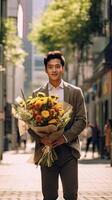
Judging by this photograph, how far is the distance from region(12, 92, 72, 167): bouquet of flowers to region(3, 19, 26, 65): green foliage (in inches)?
1415

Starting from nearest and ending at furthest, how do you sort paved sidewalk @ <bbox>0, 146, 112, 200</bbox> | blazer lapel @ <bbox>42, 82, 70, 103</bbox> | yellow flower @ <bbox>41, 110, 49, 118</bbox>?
yellow flower @ <bbox>41, 110, 49, 118</bbox> → blazer lapel @ <bbox>42, 82, 70, 103</bbox> → paved sidewalk @ <bbox>0, 146, 112, 200</bbox>

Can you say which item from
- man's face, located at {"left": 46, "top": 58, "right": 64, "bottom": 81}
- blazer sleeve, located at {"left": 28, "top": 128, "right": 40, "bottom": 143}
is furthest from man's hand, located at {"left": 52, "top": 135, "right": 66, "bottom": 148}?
man's face, located at {"left": 46, "top": 58, "right": 64, "bottom": 81}

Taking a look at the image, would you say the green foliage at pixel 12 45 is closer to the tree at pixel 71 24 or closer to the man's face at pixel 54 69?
the tree at pixel 71 24

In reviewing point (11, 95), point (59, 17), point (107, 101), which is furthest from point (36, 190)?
point (11, 95)

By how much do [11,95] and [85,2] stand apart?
566 inches

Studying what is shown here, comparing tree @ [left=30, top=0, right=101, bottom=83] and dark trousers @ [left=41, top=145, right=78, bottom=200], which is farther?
tree @ [left=30, top=0, right=101, bottom=83]

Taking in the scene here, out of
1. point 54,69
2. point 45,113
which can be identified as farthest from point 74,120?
point 54,69

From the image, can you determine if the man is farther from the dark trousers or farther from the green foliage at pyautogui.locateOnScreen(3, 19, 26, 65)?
the green foliage at pyautogui.locateOnScreen(3, 19, 26, 65)

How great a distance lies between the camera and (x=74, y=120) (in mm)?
7145

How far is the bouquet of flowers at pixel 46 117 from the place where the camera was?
6852 mm

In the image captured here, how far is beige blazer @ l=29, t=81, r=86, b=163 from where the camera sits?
7.00 m

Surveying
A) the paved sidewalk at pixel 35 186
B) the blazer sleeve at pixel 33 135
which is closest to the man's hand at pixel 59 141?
the blazer sleeve at pixel 33 135

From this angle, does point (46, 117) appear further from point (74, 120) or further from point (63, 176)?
point (63, 176)

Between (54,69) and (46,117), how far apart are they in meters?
0.49
